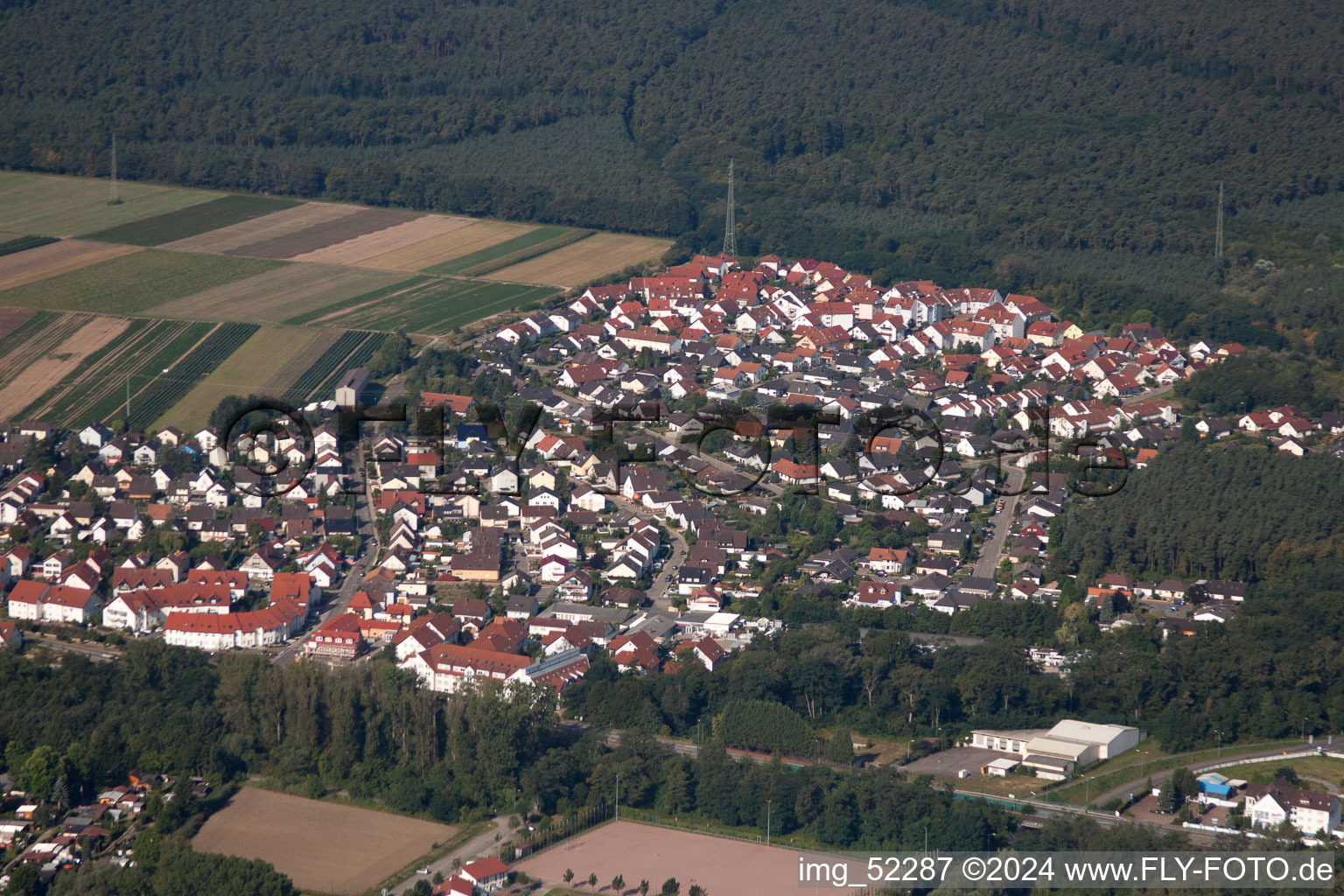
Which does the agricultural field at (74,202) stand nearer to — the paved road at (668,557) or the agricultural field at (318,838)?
the paved road at (668,557)

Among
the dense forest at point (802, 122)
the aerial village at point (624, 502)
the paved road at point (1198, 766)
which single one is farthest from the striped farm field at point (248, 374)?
the paved road at point (1198, 766)

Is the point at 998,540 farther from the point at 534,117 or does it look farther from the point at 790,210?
the point at 534,117

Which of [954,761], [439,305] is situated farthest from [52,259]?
[954,761]

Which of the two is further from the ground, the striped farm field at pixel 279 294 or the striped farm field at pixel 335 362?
the striped farm field at pixel 279 294

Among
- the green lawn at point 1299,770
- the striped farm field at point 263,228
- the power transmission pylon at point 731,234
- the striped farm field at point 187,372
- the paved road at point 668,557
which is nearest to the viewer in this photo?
the green lawn at point 1299,770

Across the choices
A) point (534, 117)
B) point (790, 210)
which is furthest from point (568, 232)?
point (534, 117)
